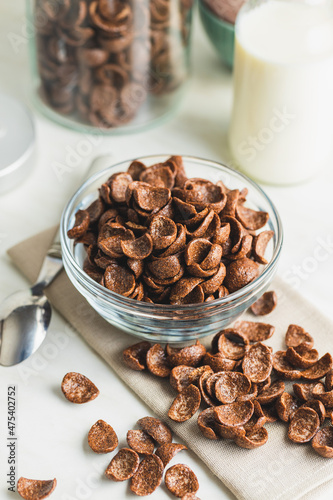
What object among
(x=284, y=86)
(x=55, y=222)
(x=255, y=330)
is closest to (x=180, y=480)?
(x=255, y=330)

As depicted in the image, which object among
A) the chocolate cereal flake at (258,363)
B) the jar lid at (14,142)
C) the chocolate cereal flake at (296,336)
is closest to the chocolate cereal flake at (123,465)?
the chocolate cereal flake at (258,363)

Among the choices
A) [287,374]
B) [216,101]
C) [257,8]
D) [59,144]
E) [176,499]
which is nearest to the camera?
[176,499]

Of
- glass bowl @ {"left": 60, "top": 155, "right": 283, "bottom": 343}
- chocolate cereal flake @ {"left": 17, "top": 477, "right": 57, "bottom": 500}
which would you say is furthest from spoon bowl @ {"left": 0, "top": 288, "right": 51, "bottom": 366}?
chocolate cereal flake @ {"left": 17, "top": 477, "right": 57, "bottom": 500}

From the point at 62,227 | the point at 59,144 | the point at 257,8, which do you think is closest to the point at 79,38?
the point at 59,144

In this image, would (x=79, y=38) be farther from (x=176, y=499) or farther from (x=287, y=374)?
(x=176, y=499)

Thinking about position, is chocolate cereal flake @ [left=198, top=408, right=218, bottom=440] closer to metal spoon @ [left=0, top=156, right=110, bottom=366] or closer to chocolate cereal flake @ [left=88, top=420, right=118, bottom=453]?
Result: chocolate cereal flake @ [left=88, top=420, right=118, bottom=453]

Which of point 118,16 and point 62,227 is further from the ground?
point 118,16

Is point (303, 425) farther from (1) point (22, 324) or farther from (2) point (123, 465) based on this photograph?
(1) point (22, 324)
